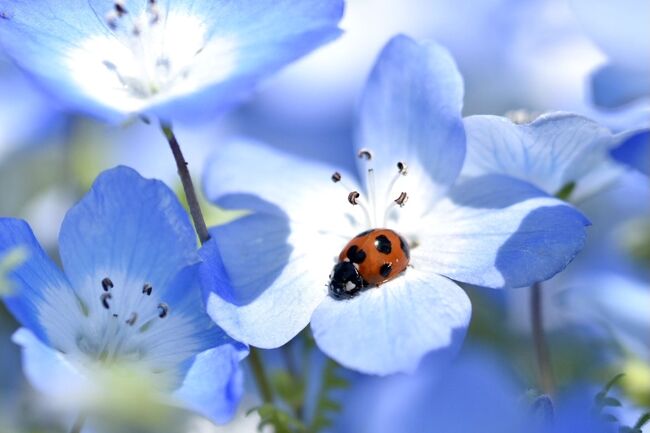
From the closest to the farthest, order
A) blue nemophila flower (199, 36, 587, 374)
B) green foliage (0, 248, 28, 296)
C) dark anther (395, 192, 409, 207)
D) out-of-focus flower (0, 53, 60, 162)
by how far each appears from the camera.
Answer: green foliage (0, 248, 28, 296)
blue nemophila flower (199, 36, 587, 374)
dark anther (395, 192, 409, 207)
out-of-focus flower (0, 53, 60, 162)

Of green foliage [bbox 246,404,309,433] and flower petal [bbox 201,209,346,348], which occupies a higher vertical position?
flower petal [bbox 201,209,346,348]

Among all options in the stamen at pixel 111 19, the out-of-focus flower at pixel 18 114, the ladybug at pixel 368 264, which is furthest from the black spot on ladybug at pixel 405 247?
the out-of-focus flower at pixel 18 114

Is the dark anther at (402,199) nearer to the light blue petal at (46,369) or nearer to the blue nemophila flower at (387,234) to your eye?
the blue nemophila flower at (387,234)

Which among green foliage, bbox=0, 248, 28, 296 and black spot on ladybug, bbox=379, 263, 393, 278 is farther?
black spot on ladybug, bbox=379, 263, 393, 278

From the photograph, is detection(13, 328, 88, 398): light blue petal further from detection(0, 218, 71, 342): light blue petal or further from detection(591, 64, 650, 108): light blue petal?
detection(591, 64, 650, 108): light blue petal

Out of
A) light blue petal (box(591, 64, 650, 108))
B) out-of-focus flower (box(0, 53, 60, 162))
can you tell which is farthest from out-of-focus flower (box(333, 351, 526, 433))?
out-of-focus flower (box(0, 53, 60, 162))

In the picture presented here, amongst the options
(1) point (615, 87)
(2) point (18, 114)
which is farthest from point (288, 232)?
(2) point (18, 114)
